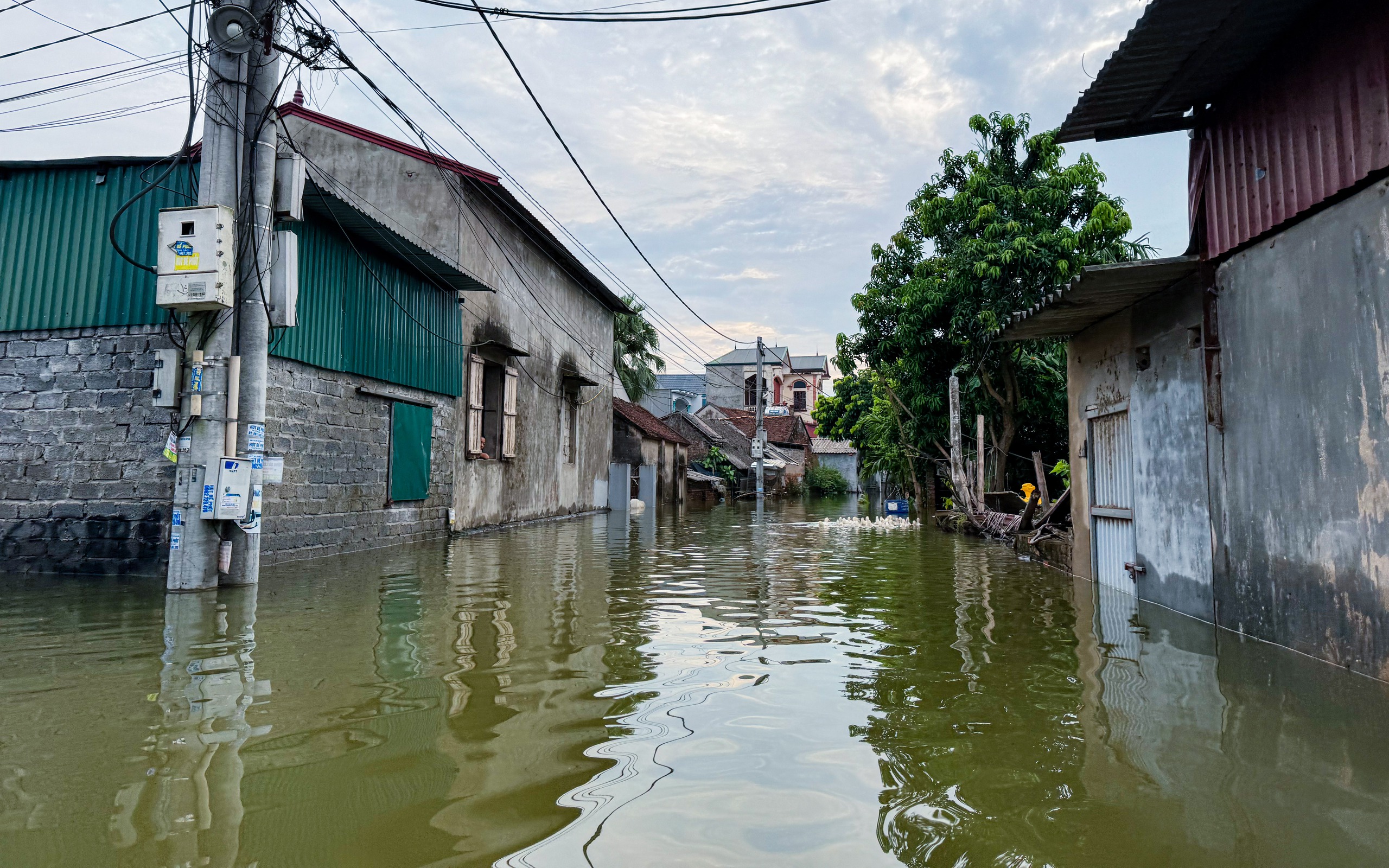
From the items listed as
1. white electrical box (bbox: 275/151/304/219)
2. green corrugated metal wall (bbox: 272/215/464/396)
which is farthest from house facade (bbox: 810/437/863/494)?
white electrical box (bbox: 275/151/304/219)

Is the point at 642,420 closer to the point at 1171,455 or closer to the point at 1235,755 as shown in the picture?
the point at 1171,455

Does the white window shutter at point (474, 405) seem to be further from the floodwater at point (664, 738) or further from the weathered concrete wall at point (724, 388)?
the weathered concrete wall at point (724, 388)

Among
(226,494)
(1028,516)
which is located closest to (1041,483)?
(1028,516)

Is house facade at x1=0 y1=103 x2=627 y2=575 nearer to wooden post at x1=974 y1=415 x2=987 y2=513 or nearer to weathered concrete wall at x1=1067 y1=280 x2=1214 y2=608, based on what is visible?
weathered concrete wall at x1=1067 y1=280 x2=1214 y2=608

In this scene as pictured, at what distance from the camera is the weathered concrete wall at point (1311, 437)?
4.67m

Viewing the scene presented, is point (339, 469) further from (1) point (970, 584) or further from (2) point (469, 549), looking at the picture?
(1) point (970, 584)

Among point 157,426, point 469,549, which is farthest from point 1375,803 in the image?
point 469,549

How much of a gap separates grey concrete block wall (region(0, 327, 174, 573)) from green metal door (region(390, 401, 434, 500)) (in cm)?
398

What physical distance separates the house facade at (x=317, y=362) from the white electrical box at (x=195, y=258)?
1.56ft

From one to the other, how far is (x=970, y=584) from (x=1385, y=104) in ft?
18.0

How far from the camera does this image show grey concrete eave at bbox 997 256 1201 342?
22.0ft

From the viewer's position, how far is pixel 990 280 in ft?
59.3

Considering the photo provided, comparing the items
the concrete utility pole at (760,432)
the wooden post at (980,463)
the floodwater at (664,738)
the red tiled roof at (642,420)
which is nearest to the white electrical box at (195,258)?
the floodwater at (664,738)

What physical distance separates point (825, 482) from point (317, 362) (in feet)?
132
